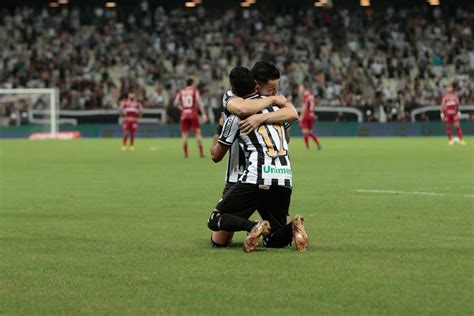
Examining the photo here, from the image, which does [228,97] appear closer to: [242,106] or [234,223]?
[242,106]

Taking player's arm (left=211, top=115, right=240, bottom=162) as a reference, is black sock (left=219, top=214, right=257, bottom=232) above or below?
below

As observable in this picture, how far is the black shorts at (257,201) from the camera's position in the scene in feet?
34.0

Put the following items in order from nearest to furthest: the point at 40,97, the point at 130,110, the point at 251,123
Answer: the point at 251,123 < the point at 130,110 < the point at 40,97

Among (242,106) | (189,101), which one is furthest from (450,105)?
(242,106)

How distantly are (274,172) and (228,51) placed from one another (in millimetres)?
49255

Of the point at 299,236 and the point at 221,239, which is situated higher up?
the point at 299,236

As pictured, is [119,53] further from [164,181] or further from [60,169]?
[164,181]

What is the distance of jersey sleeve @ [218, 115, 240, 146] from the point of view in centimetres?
1028

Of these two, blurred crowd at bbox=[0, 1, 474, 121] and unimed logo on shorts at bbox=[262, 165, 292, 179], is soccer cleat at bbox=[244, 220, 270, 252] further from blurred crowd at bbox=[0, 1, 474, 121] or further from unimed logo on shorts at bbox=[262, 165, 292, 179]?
blurred crowd at bbox=[0, 1, 474, 121]

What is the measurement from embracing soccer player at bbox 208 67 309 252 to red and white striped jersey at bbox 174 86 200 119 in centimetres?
2217

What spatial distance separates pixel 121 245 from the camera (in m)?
10.7

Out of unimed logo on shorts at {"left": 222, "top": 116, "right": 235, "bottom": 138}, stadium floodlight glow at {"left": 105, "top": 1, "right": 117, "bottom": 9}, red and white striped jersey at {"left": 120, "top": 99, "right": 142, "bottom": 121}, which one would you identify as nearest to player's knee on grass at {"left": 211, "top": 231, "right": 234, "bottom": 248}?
unimed logo on shorts at {"left": 222, "top": 116, "right": 235, "bottom": 138}

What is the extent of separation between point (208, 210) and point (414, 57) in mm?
45795

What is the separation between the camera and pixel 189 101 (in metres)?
32.6
